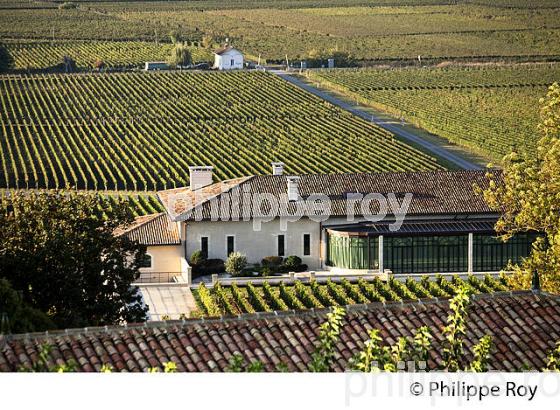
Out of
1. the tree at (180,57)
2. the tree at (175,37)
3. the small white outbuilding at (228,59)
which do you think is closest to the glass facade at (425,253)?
the small white outbuilding at (228,59)

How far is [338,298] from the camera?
30.5m

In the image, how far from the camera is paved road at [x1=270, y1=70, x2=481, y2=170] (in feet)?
179

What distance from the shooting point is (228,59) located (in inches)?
3406

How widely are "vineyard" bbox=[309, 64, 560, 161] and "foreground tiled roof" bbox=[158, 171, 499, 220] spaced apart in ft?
57.2

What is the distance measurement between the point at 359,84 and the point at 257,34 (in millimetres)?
23770

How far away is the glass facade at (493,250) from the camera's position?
34594 mm

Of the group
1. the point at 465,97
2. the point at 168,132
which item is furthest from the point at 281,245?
the point at 465,97

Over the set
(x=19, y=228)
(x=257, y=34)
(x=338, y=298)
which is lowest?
(x=338, y=298)

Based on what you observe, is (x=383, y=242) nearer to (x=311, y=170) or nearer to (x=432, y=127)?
(x=311, y=170)

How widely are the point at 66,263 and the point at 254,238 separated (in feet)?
38.4

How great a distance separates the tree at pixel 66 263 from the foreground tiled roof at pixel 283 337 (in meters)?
8.01

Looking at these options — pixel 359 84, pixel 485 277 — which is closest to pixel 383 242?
pixel 485 277

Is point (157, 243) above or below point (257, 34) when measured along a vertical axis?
below

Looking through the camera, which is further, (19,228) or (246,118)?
(246,118)
